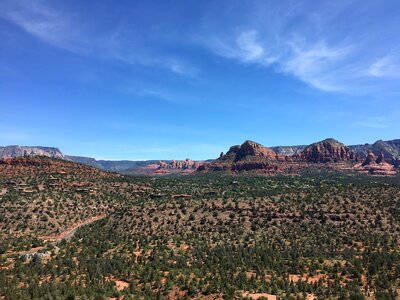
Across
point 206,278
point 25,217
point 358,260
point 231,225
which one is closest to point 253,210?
point 231,225

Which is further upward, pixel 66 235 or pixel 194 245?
pixel 66 235

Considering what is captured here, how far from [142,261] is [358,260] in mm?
32408

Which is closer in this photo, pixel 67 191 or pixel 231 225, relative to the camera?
pixel 231 225

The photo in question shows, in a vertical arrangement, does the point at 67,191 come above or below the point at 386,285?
above

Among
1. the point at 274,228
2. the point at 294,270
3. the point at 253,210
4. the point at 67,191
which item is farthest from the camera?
the point at 67,191

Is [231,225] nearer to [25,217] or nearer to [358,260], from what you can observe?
[358,260]

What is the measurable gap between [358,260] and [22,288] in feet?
147

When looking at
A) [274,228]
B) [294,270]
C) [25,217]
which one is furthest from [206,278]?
[25,217]

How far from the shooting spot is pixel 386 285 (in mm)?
38062

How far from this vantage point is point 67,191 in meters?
96.9

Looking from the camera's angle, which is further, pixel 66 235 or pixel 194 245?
pixel 66 235

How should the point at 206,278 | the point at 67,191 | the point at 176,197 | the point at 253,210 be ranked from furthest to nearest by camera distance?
the point at 176,197, the point at 67,191, the point at 253,210, the point at 206,278

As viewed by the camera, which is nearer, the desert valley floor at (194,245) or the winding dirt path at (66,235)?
the desert valley floor at (194,245)

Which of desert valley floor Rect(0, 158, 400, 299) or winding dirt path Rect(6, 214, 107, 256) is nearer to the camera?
desert valley floor Rect(0, 158, 400, 299)
